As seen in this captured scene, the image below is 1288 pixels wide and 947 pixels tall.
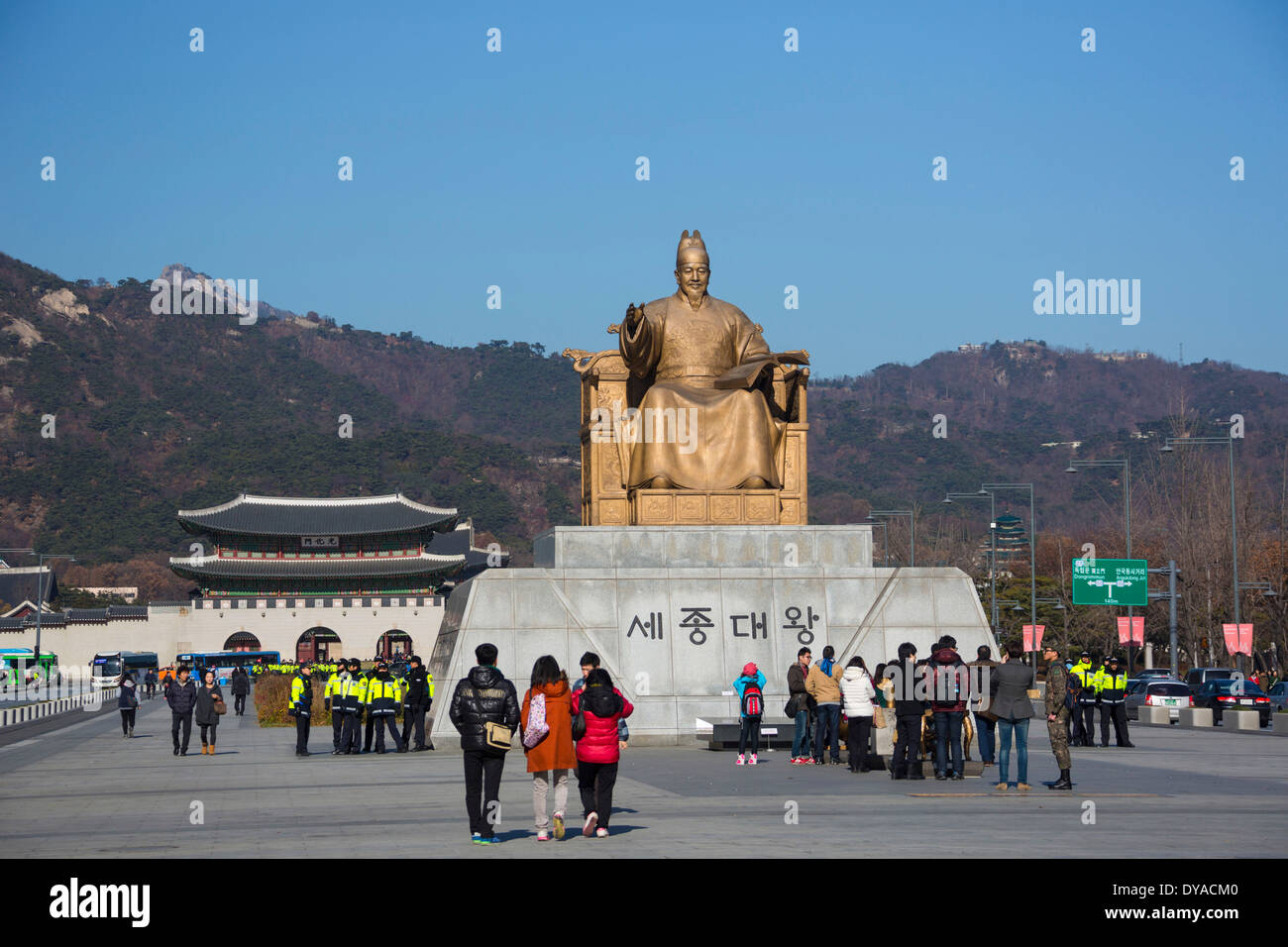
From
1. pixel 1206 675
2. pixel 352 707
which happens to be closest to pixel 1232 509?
pixel 1206 675

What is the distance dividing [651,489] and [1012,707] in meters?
8.52

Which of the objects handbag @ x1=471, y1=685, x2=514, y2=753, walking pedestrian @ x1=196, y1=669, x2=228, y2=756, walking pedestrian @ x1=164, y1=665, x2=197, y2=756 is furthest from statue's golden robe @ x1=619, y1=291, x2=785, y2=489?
handbag @ x1=471, y1=685, x2=514, y2=753

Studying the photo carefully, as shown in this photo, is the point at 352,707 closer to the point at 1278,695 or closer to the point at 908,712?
the point at 908,712

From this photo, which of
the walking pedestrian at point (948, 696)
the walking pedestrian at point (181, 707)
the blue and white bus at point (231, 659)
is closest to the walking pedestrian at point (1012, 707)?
the walking pedestrian at point (948, 696)

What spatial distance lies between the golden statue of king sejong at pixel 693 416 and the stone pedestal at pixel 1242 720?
1004 cm

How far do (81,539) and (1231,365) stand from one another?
150 metres

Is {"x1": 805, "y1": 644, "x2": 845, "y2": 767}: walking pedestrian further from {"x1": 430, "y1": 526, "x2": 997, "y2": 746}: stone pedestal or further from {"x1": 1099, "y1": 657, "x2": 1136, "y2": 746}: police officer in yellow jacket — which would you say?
{"x1": 1099, "y1": 657, "x2": 1136, "y2": 746}: police officer in yellow jacket

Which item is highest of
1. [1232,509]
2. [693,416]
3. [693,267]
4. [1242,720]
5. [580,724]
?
[693,267]

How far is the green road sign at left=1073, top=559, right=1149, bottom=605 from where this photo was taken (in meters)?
34.8

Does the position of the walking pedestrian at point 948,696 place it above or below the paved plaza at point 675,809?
above

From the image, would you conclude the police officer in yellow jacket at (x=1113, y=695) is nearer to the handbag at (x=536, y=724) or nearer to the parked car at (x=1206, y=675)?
the handbag at (x=536, y=724)

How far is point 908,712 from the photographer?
14430 mm

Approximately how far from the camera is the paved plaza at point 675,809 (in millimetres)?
9820
